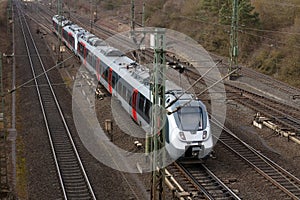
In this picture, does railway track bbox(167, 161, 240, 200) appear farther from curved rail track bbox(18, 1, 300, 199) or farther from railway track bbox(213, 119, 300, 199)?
railway track bbox(213, 119, 300, 199)

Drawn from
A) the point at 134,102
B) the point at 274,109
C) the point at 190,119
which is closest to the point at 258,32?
the point at 274,109

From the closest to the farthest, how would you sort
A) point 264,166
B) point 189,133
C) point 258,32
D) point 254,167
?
point 189,133
point 254,167
point 264,166
point 258,32

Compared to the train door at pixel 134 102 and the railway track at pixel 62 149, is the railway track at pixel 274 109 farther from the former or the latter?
the railway track at pixel 62 149

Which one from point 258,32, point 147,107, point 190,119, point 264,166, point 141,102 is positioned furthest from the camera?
point 258,32

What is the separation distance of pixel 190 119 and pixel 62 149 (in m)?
5.69

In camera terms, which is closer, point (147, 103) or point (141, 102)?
point (147, 103)

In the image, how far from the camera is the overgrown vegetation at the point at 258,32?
35812 mm

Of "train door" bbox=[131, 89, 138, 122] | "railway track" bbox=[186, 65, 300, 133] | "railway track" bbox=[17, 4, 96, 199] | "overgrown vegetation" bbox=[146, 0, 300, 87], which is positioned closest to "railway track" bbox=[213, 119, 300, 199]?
"railway track" bbox=[186, 65, 300, 133]

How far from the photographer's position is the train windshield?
15398 mm

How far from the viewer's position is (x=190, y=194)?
13.4m

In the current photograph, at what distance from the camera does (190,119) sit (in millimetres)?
15562

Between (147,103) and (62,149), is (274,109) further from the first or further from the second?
(62,149)

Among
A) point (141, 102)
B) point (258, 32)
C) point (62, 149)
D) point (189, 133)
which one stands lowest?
point (62, 149)

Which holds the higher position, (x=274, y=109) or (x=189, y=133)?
(x=189, y=133)
